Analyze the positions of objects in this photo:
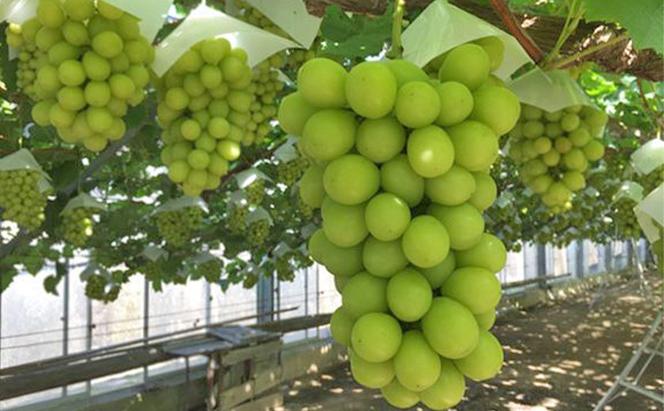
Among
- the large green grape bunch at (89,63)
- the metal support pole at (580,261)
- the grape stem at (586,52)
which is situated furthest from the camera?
the metal support pole at (580,261)

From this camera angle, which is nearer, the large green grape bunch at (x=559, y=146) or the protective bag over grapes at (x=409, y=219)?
the protective bag over grapes at (x=409, y=219)

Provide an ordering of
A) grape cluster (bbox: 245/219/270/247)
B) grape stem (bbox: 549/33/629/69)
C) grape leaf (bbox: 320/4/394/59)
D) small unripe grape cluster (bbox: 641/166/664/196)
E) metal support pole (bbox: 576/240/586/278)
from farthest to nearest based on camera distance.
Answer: metal support pole (bbox: 576/240/586/278) → grape cluster (bbox: 245/219/270/247) → small unripe grape cluster (bbox: 641/166/664/196) → grape leaf (bbox: 320/4/394/59) → grape stem (bbox: 549/33/629/69)

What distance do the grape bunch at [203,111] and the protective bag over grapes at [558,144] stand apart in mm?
638

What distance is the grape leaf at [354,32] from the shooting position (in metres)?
1.60

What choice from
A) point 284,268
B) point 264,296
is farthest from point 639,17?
point 264,296

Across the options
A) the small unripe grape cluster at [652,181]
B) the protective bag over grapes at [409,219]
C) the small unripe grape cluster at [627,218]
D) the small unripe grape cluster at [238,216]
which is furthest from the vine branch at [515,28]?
the small unripe grape cluster at [238,216]

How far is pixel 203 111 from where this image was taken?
3.93 feet

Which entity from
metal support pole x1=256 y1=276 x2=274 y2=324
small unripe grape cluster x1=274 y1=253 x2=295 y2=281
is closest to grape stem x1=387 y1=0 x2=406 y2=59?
small unripe grape cluster x1=274 y1=253 x2=295 y2=281

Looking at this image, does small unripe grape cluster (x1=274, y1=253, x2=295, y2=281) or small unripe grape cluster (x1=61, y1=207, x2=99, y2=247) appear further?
small unripe grape cluster (x1=274, y1=253, x2=295, y2=281)

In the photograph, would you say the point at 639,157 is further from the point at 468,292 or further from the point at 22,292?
the point at 22,292

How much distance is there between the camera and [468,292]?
81 centimetres

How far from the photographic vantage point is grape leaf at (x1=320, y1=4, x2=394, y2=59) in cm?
160

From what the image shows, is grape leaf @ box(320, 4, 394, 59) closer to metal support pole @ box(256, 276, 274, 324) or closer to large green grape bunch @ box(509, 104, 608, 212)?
large green grape bunch @ box(509, 104, 608, 212)

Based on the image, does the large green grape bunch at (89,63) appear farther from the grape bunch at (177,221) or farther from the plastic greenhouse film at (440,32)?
the grape bunch at (177,221)
